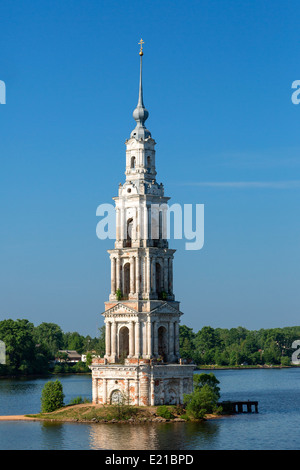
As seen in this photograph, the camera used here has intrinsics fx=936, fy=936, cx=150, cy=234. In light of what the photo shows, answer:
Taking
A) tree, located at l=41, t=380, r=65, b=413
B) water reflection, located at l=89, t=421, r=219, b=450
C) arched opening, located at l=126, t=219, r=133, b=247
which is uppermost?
arched opening, located at l=126, t=219, r=133, b=247

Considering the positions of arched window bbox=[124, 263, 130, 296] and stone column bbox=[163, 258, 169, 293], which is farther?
arched window bbox=[124, 263, 130, 296]

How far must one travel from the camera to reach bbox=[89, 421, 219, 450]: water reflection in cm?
5981

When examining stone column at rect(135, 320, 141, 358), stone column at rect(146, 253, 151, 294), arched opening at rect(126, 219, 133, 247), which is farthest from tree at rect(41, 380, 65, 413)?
arched opening at rect(126, 219, 133, 247)

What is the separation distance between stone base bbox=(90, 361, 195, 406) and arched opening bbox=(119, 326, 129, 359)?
2637 mm

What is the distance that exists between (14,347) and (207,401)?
87.6 meters

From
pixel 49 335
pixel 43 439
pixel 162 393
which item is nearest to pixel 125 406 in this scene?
pixel 162 393

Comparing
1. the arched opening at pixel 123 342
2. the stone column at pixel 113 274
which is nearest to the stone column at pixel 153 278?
the stone column at pixel 113 274

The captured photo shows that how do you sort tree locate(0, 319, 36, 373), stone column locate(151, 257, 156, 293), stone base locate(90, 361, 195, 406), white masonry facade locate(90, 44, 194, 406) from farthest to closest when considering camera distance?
tree locate(0, 319, 36, 373) → stone column locate(151, 257, 156, 293) → white masonry facade locate(90, 44, 194, 406) → stone base locate(90, 361, 195, 406)

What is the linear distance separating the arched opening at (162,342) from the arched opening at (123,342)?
2.80 metres

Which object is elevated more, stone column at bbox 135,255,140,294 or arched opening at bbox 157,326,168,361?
stone column at bbox 135,255,140,294

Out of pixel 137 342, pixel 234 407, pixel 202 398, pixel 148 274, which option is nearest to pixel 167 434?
pixel 202 398

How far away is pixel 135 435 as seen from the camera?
64.6 metres

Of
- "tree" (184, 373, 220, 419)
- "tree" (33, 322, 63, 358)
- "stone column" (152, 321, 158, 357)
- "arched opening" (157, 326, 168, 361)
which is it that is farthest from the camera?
"tree" (33, 322, 63, 358)

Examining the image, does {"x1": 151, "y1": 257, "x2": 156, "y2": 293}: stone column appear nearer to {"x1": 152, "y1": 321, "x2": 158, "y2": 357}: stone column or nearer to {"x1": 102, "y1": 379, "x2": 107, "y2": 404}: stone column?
{"x1": 152, "y1": 321, "x2": 158, "y2": 357}: stone column
